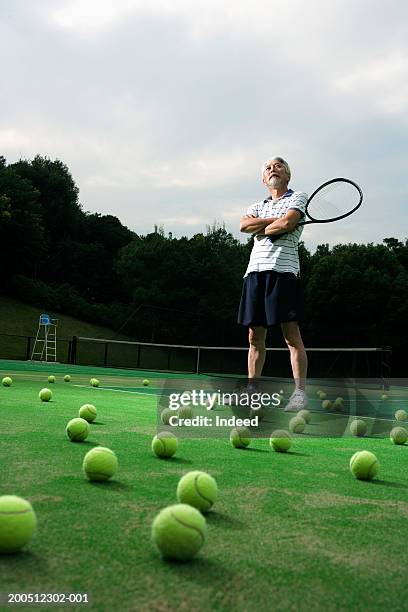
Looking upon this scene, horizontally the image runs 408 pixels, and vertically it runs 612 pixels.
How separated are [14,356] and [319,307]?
91.6ft

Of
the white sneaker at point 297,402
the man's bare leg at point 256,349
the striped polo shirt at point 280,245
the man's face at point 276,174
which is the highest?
the man's face at point 276,174

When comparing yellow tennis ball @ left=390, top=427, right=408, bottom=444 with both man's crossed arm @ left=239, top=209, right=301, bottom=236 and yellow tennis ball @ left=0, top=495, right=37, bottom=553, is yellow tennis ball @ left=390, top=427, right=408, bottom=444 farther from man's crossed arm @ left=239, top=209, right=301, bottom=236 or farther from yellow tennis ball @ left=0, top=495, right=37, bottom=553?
yellow tennis ball @ left=0, top=495, right=37, bottom=553

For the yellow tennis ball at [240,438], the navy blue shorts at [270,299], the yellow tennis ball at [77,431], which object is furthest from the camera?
the navy blue shorts at [270,299]

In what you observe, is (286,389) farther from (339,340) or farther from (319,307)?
(319,307)

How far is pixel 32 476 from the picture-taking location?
361cm

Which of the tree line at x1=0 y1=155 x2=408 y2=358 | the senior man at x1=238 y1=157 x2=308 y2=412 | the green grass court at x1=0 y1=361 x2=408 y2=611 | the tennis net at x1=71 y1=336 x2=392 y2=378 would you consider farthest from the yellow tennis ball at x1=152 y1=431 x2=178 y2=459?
the tree line at x1=0 y1=155 x2=408 y2=358

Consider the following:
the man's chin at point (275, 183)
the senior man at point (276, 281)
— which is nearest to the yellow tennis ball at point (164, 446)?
the senior man at point (276, 281)

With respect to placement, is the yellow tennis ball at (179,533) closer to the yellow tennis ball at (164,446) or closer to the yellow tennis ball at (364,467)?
the yellow tennis ball at (364,467)

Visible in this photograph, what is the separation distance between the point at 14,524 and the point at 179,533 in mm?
632

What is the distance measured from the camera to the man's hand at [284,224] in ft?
19.1

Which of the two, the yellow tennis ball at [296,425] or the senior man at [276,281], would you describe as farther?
the yellow tennis ball at [296,425]

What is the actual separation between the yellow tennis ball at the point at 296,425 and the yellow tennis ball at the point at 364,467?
247cm

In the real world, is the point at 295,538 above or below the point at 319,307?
below

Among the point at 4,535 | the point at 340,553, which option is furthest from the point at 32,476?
the point at 340,553
